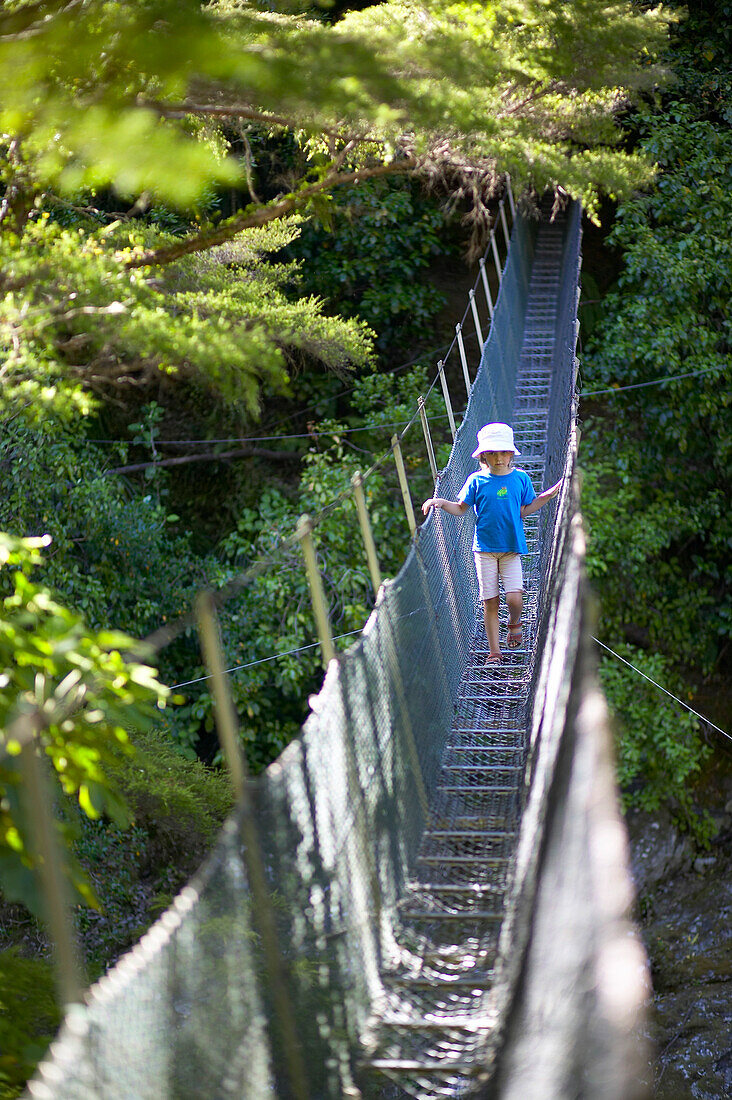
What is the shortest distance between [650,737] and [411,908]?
15.3 ft

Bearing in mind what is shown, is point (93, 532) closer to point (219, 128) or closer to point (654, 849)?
point (219, 128)

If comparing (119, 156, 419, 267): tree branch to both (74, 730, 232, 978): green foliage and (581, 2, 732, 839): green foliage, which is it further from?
(581, 2, 732, 839): green foliage

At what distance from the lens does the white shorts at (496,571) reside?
12.2 feet

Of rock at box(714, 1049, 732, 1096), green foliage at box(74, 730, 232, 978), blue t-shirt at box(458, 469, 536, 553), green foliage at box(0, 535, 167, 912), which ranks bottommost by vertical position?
rock at box(714, 1049, 732, 1096)

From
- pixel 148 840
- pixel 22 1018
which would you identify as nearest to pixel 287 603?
pixel 148 840

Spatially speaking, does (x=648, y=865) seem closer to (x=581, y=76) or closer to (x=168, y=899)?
(x=168, y=899)

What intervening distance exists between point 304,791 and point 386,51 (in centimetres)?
204

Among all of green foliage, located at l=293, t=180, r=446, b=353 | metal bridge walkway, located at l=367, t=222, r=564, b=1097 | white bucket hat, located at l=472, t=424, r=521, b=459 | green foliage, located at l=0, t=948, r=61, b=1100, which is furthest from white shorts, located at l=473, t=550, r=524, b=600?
green foliage, located at l=293, t=180, r=446, b=353

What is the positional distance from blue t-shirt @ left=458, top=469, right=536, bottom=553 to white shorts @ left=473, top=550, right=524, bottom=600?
0.03 m

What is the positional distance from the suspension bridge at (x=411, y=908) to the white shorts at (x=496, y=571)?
0.11m

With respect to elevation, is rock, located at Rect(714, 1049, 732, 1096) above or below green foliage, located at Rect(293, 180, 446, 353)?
below

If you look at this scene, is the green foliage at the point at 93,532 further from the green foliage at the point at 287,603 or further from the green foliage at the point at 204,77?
the green foliage at the point at 204,77

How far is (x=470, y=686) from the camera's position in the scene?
3605 millimetres

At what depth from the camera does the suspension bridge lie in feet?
3.68
